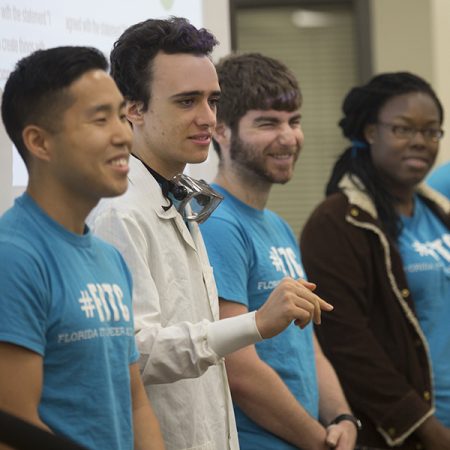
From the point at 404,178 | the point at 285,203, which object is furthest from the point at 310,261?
the point at 285,203

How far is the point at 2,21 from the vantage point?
2.69m

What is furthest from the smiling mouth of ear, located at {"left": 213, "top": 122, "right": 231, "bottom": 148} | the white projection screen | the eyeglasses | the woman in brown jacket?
the eyeglasses

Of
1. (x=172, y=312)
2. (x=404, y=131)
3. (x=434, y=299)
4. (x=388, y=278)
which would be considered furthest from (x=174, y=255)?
(x=404, y=131)

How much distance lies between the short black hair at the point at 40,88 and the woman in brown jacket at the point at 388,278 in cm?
155

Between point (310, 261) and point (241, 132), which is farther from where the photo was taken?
point (310, 261)

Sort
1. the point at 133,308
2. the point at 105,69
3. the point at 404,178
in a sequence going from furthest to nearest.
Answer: the point at 404,178, the point at 133,308, the point at 105,69

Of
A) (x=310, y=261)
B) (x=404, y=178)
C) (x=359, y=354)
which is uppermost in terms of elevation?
(x=404, y=178)

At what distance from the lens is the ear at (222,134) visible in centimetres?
307

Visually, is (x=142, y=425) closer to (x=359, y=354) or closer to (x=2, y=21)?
(x=2, y=21)

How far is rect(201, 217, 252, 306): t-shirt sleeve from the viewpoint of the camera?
2.72 meters

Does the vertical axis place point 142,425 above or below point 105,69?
below

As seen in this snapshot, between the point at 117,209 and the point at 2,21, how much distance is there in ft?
2.20

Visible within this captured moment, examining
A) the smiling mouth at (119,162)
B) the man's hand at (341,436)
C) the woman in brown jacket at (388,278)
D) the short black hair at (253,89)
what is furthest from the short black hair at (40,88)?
the woman in brown jacket at (388,278)

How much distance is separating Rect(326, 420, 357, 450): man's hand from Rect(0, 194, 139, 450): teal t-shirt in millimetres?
981
